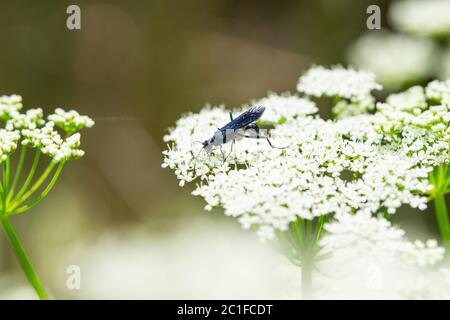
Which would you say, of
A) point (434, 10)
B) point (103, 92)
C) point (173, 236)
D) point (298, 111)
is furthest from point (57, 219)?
point (434, 10)

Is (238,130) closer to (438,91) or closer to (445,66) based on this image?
(438,91)

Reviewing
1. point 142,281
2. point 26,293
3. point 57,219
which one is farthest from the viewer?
point 57,219

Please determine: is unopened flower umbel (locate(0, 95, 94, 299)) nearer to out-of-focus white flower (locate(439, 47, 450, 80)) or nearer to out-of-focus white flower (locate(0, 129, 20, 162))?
out-of-focus white flower (locate(0, 129, 20, 162))

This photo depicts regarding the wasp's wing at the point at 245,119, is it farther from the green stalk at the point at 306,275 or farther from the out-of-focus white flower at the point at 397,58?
the out-of-focus white flower at the point at 397,58

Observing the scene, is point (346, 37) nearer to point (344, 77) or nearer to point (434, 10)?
point (434, 10)

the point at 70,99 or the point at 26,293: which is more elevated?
the point at 70,99

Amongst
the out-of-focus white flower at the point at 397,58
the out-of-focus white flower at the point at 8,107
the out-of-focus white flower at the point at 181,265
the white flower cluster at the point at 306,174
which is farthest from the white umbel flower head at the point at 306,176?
the out-of-focus white flower at the point at 397,58
